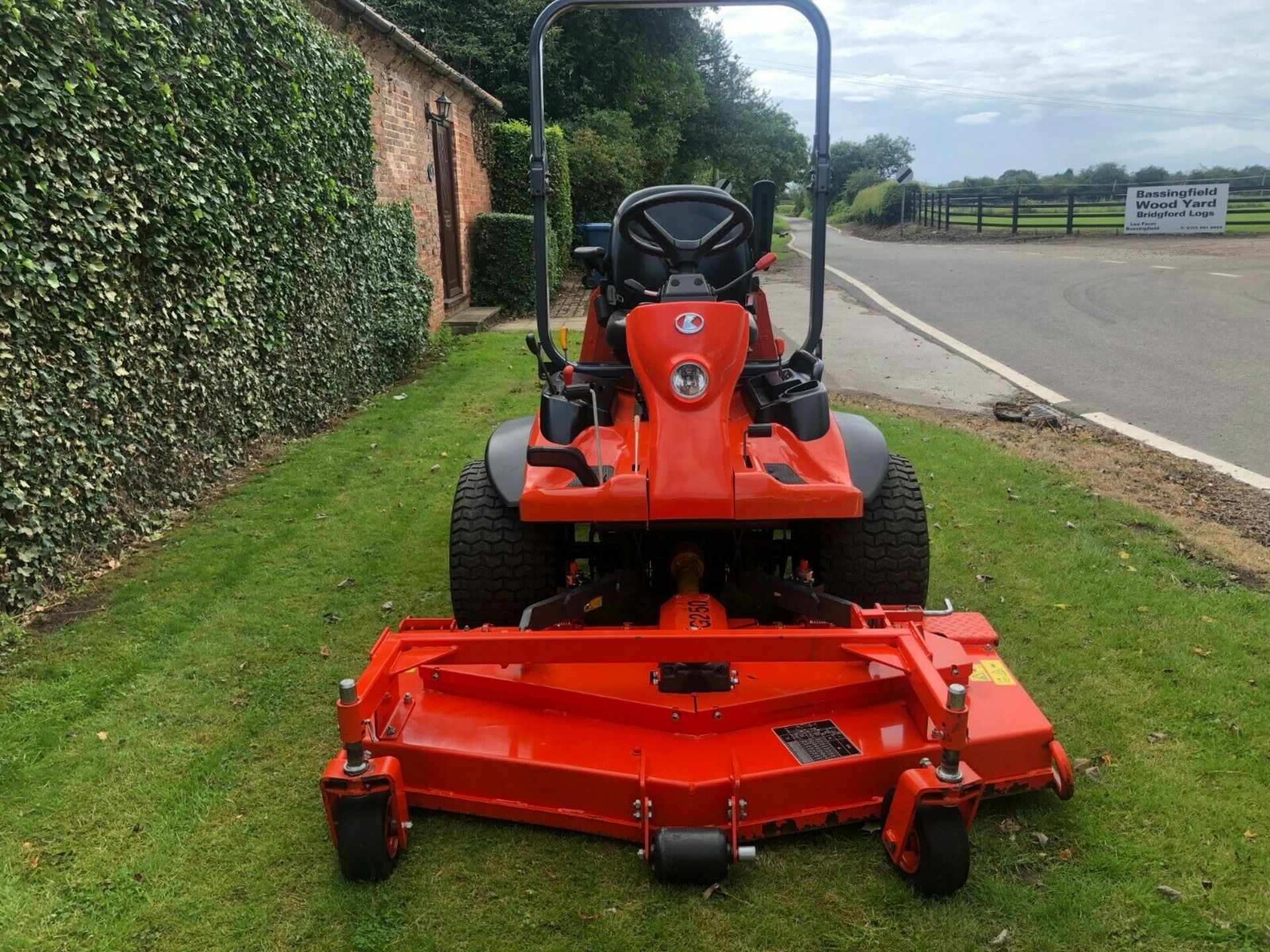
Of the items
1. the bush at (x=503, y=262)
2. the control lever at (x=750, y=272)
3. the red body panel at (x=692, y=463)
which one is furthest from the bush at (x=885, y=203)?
the red body panel at (x=692, y=463)

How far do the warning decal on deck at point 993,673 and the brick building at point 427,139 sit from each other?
23.8ft

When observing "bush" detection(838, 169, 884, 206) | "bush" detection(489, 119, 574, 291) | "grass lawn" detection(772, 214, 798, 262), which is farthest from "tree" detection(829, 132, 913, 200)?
"bush" detection(489, 119, 574, 291)

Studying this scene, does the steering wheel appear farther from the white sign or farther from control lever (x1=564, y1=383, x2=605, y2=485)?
the white sign

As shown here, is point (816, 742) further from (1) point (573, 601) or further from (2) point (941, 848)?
(1) point (573, 601)

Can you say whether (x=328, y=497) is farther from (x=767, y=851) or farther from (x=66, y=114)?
(x=767, y=851)

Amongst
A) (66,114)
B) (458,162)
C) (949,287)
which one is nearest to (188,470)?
(66,114)

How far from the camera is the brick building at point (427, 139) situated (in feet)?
29.5

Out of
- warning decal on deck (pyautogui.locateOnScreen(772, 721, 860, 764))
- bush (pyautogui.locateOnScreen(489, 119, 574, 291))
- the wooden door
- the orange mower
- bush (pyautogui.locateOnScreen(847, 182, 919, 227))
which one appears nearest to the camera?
the orange mower

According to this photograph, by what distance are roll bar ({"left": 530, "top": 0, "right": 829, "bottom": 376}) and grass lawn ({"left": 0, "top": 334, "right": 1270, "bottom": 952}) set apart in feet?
4.67

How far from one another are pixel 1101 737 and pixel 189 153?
5.22 meters

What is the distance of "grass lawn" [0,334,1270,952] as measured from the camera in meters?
2.39

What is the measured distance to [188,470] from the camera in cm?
551

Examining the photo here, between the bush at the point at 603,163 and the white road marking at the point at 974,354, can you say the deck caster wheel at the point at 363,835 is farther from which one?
the bush at the point at 603,163

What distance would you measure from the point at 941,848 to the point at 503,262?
483 inches
